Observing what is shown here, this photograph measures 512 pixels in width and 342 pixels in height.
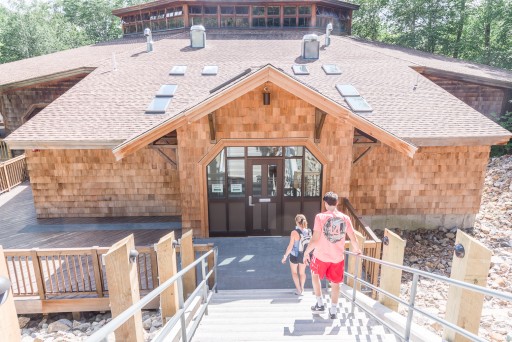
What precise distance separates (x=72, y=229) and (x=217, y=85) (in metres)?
6.03

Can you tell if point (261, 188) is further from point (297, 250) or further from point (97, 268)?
point (97, 268)

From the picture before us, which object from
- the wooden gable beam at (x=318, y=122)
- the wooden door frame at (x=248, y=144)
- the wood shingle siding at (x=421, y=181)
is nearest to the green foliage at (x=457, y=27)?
the wood shingle siding at (x=421, y=181)

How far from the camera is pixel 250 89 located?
680 centimetres

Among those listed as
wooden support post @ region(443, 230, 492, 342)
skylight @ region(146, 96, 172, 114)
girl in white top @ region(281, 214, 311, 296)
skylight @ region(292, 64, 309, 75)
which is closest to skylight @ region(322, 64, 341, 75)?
skylight @ region(292, 64, 309, 75)

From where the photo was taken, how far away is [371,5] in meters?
32.1

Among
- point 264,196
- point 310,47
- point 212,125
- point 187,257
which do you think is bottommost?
point 187,257

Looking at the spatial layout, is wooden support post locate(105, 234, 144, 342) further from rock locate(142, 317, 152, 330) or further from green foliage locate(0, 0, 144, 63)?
green foliage locate(0, 0, 144, 63)

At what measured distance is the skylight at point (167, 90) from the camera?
31.3 ft

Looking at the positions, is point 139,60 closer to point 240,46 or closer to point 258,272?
point 240,46

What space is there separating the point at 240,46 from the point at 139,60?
14.5 ft

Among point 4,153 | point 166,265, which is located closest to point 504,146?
point 166,265

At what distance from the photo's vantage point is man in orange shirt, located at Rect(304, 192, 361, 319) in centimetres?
436

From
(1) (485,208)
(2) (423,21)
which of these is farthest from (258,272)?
(2) (423,21)

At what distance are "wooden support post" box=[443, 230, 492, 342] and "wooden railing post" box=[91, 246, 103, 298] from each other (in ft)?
18.3
